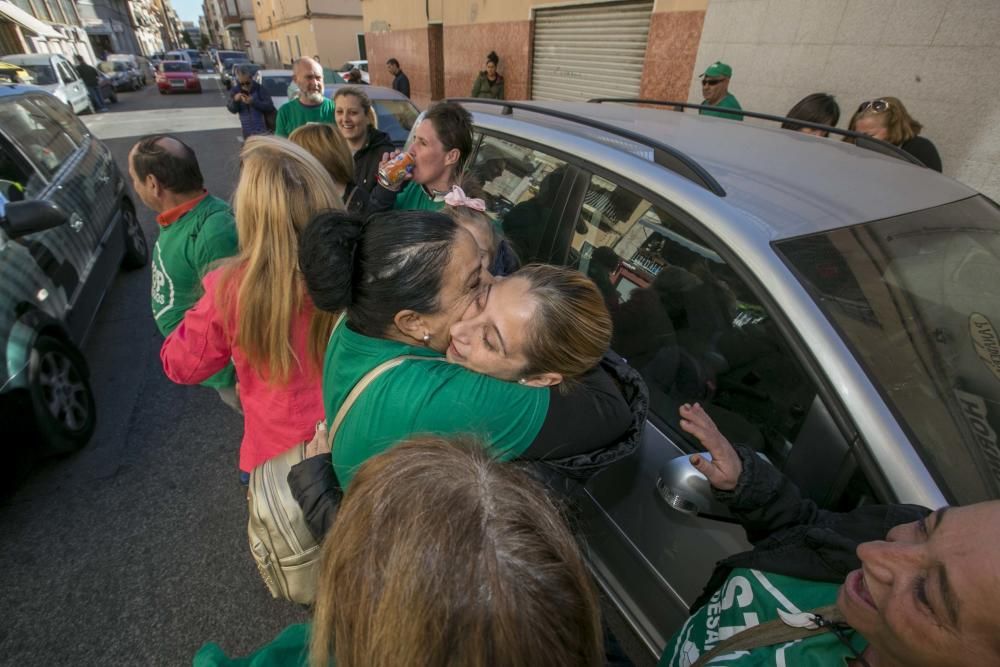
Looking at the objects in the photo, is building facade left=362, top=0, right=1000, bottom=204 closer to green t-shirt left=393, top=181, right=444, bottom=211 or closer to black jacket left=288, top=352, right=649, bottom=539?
green t-shirt left=393, top=181, right=444, bottom=211

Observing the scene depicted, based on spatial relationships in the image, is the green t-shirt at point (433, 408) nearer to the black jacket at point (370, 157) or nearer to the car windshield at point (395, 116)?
A: the black jacket at point (370, 157)

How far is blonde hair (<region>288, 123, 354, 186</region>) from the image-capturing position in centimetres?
318

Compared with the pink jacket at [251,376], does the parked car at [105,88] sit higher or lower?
lower

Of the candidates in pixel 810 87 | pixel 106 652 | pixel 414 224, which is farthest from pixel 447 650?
pixel 810 87

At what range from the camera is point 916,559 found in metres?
0.75

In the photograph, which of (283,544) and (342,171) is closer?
(283,544)

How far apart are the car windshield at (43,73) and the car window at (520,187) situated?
17.5 m

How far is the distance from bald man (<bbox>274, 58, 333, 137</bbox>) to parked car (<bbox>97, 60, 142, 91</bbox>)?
26.9 meters

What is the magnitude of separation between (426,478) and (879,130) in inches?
164

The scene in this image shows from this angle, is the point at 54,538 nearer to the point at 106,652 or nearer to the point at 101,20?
the point at 106,652

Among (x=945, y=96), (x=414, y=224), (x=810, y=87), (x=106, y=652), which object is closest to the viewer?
(x=414, y=224)

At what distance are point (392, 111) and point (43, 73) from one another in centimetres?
1366

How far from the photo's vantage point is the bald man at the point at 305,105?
4.83 metres

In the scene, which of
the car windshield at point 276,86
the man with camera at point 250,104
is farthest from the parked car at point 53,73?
the man with camera at point 250,104
